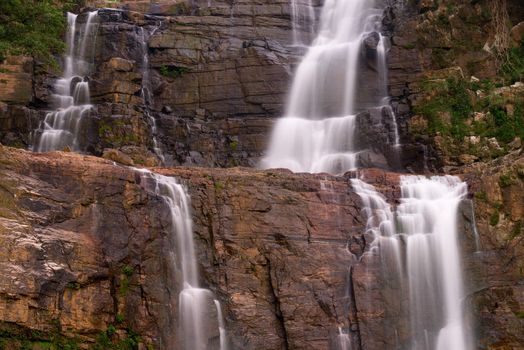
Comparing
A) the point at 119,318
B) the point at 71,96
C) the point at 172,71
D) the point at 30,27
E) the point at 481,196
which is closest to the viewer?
the point at 119,318

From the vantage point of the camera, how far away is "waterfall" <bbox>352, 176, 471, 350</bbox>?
60.7 ft

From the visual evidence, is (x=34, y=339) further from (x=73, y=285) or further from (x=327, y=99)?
(x=327, y=99)

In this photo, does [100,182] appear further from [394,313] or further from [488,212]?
[488,212]

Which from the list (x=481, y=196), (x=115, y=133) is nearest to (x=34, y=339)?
(x=115, y=133)


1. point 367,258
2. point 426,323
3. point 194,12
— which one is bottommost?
point 426,323

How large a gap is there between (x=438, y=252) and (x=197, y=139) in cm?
1066

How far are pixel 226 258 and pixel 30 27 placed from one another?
45.1 ft

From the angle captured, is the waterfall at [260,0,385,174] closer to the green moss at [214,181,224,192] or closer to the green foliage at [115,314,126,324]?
the green moss at [214,181,224,192]

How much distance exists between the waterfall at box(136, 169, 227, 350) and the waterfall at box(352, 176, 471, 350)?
4.81 metres

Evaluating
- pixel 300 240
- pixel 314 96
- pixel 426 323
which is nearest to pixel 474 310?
pixel 426 323

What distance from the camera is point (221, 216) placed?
62.8 ft

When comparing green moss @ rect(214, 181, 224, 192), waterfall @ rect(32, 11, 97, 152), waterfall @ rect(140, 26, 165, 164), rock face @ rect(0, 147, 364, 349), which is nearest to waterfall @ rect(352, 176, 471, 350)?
rock face @ rect(0, 147, 364, 349)

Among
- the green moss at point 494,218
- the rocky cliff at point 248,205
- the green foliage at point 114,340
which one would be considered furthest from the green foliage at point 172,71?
the green moss at point 494,218

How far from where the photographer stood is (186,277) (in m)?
18.2
